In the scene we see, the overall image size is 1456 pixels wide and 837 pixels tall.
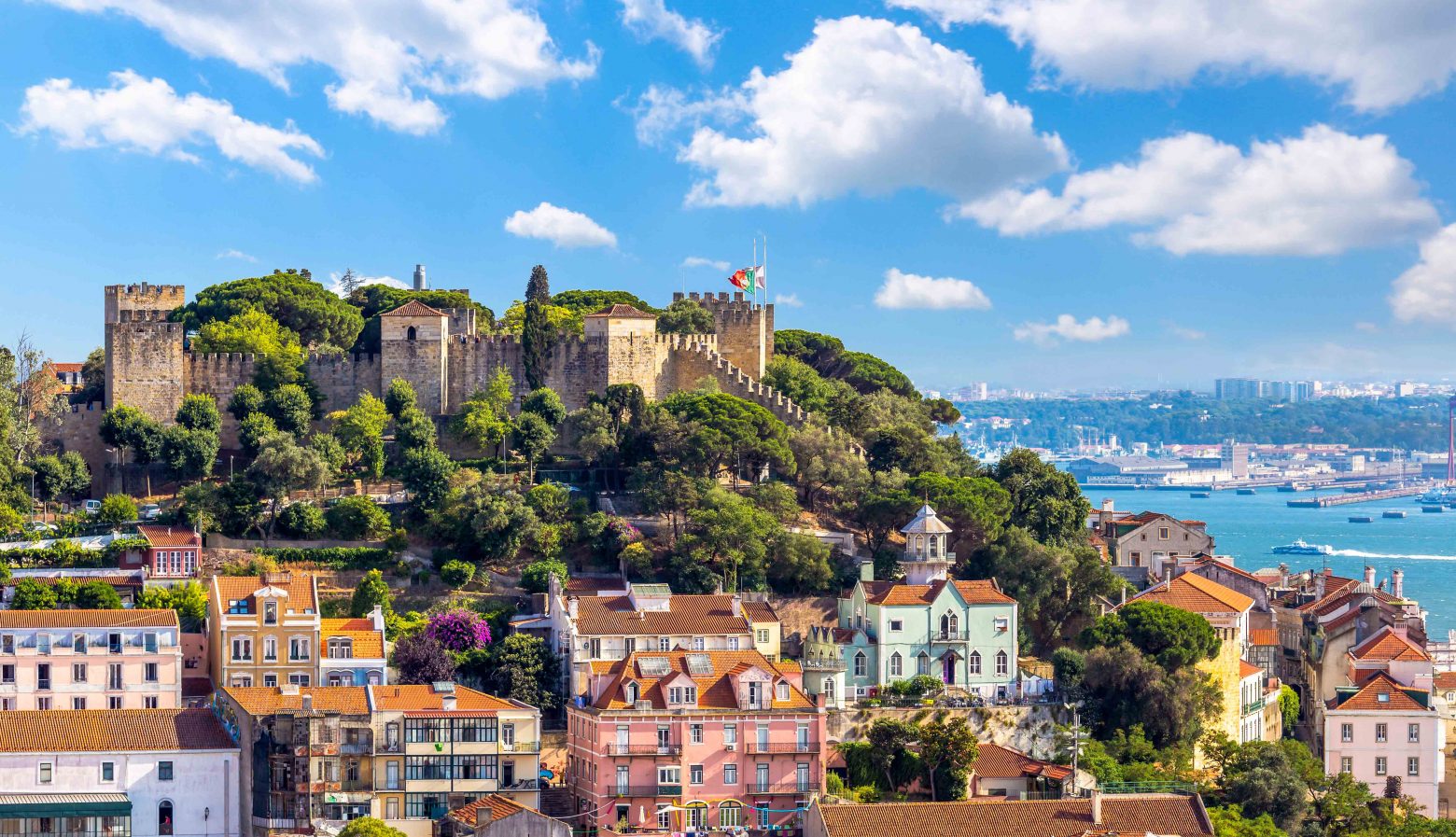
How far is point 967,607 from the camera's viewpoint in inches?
2056

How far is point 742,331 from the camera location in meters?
72.7

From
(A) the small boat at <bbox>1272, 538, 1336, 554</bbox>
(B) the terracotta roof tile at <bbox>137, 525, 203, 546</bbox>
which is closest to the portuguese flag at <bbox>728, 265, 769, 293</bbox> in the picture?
(B) the terracotta roof tile at <bbox>137, 525, 203, 546</bbox>

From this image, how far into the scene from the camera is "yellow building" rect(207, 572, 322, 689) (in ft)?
156

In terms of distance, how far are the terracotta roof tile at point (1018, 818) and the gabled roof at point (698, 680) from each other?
140 inches

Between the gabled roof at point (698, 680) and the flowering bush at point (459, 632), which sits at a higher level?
the flowering bush at point (459, 632)

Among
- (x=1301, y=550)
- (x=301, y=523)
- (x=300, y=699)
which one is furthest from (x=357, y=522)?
(x=1301, y=550)

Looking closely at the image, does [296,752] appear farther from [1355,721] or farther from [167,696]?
[1355,721]

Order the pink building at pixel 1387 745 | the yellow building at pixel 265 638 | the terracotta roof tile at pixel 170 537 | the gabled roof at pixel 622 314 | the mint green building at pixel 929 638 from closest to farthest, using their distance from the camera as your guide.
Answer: the yellow building at pixel 265 638, the mint green building at pixel 929 638, the terracotta roof tile at pixel 170 537, the pink building at pixel 1387 745, the gabled roof at pixel 622 314

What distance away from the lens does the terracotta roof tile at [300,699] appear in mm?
43156

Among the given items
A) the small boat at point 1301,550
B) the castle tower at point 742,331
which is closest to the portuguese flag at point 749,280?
the castle tower at point 742,331

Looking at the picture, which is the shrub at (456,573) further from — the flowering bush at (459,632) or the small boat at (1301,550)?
the small boat at (1301,550)

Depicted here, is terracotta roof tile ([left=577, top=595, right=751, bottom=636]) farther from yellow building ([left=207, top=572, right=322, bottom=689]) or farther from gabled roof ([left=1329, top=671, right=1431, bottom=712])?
gabled roof ([left=1329, top=671, right=1431, bottom=712])

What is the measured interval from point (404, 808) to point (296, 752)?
2515 mm

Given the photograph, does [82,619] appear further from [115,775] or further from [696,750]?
[696,750]
